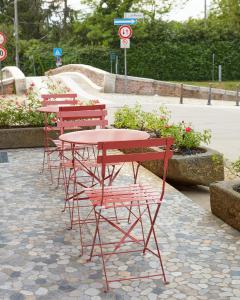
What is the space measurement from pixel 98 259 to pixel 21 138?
570 cm

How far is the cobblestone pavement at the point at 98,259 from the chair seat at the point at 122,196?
0.52 metres

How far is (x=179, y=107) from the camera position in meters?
19.0

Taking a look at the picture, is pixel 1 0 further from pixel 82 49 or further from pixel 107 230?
pixel 107 230

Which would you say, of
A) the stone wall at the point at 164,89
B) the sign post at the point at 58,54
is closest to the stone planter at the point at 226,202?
the stone wall at the point at 164,89

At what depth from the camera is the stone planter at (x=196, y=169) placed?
700 centimetres

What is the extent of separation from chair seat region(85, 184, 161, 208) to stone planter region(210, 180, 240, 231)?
1133mm

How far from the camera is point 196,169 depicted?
7066mm

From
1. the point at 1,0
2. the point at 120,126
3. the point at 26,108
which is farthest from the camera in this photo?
the point at 1,0

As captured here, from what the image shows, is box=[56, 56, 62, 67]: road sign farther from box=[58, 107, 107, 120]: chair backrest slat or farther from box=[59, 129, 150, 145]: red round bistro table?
box=[59, 129, 150, 145]: red round bistro table

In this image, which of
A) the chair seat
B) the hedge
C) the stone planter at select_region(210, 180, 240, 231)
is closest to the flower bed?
the stone planter at select_region(210, 180, 240, 231)

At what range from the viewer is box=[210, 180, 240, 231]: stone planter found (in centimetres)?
511


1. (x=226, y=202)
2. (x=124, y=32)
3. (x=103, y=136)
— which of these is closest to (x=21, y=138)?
(x=103, y=136)

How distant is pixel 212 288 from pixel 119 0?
32583 mm

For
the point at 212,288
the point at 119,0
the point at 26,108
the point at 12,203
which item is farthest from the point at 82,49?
the point at 212,288
